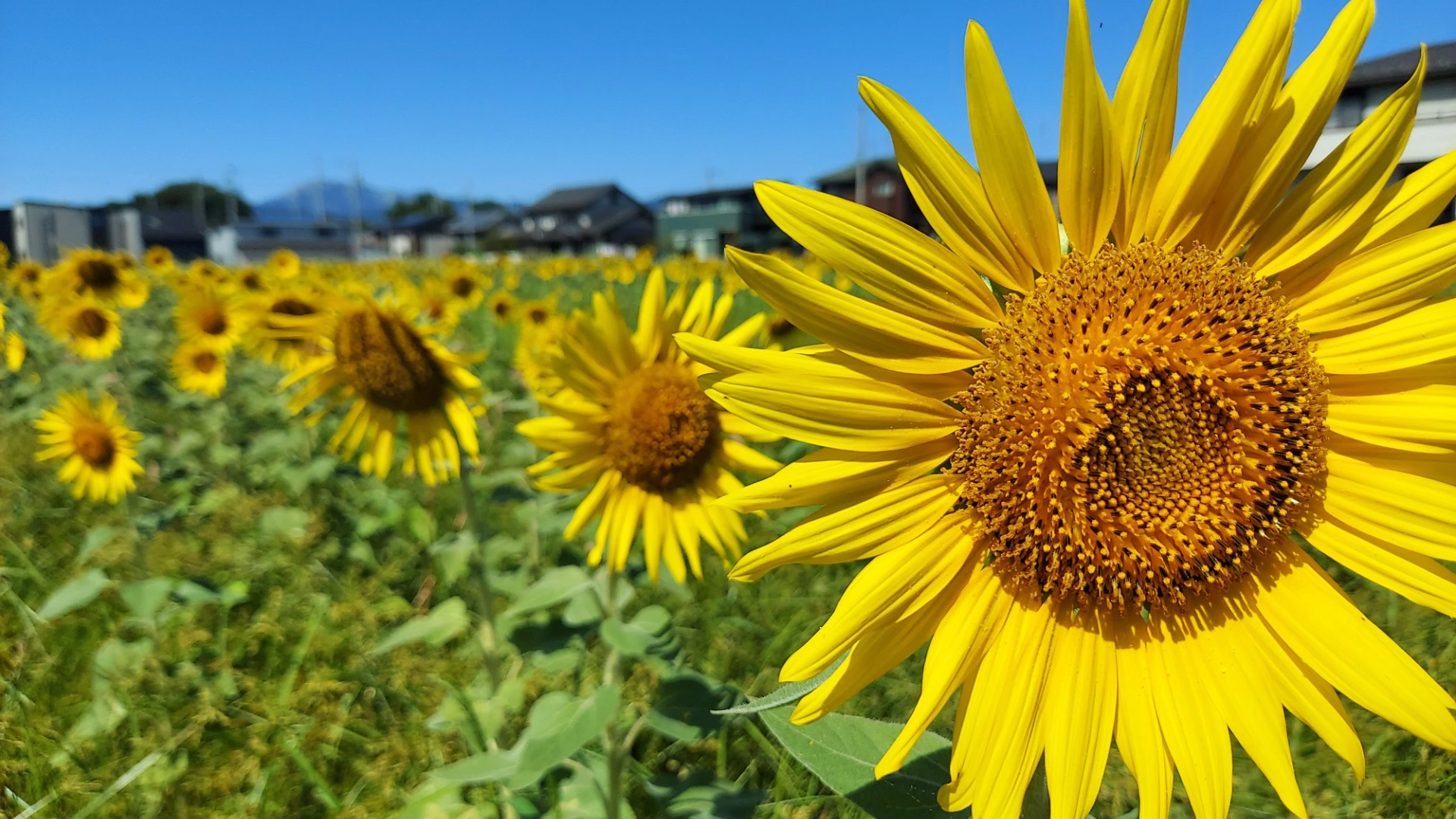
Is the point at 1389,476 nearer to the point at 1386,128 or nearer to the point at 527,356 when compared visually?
the point at 1386,128

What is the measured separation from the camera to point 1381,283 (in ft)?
3.67

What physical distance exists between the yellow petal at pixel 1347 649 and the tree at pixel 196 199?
119 metres

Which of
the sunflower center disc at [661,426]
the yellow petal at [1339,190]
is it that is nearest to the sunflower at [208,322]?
the sunflower center disc at [661,426]

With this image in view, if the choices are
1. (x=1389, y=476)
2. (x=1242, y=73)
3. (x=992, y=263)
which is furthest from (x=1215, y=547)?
(x=1242, y=73)

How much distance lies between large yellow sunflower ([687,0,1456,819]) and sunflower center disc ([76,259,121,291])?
876 cm

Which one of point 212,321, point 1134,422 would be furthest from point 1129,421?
point 212,321

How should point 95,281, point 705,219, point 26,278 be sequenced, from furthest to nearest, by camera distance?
1. point 705,219
2. point 26,278
3. point 95,281

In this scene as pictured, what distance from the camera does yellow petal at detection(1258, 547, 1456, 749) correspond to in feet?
3.38

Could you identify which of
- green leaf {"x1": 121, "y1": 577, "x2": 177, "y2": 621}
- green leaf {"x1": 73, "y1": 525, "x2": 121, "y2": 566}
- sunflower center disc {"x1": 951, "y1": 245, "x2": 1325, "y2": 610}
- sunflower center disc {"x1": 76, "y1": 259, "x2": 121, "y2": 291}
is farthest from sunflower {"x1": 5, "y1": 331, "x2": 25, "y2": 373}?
sunflower center disc {"x1": 951, "y1": 245, "x2": 1325, "y2": 610}

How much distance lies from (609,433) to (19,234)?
13.2m

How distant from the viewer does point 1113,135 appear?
1088 mm

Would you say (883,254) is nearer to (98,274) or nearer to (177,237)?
(98,274)

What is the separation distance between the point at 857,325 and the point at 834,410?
13 cm

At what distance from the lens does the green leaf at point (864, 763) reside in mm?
1195
